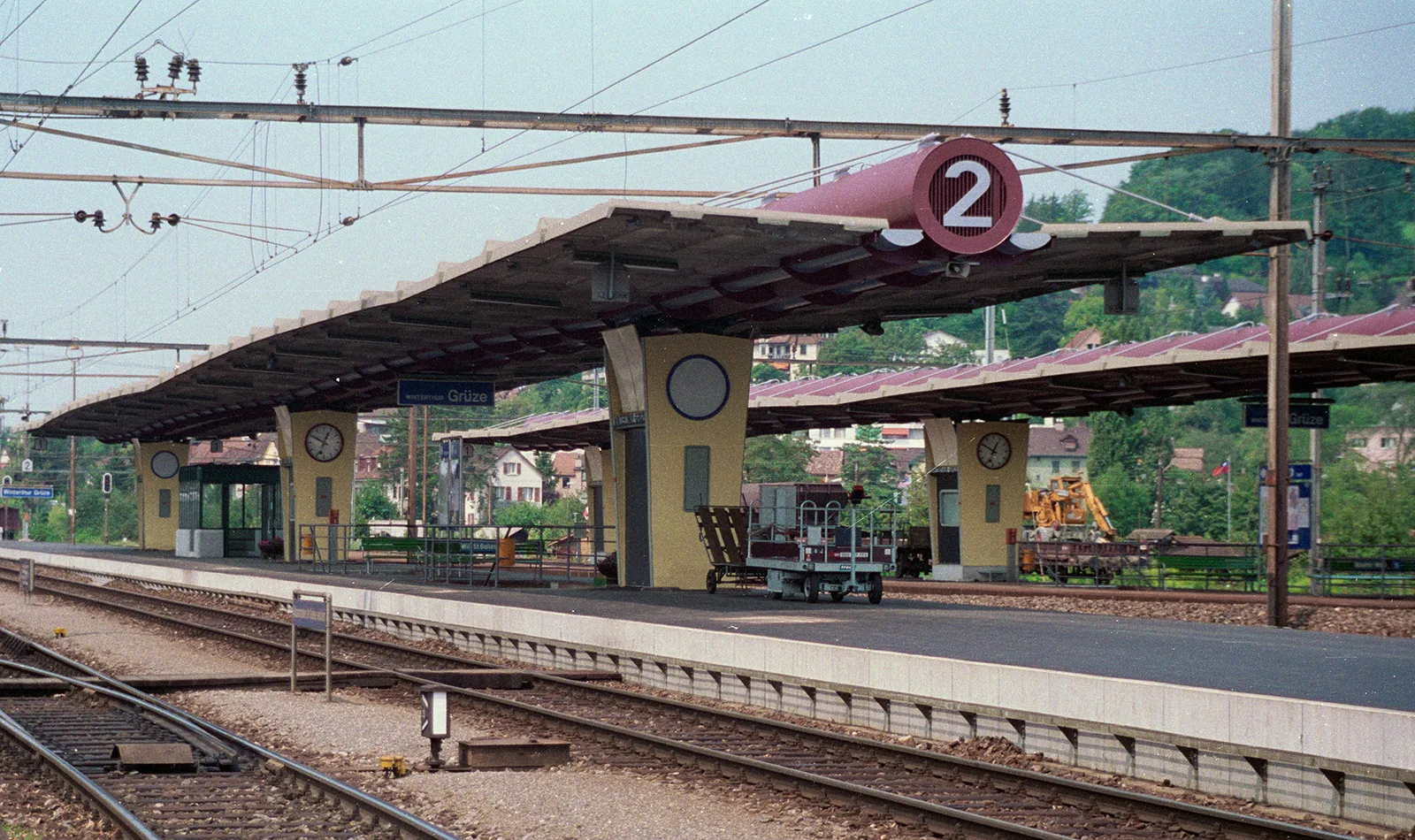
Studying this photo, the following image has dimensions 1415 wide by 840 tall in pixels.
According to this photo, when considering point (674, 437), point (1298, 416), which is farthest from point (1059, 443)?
point (674, 437)

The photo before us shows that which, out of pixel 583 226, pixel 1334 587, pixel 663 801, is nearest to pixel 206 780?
pixel 663 801

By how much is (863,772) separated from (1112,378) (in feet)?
72.8

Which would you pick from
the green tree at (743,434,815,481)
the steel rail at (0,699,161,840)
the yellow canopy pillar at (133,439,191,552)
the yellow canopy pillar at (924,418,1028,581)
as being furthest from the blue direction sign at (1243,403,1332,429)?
the green tree at (743,434,815,481)

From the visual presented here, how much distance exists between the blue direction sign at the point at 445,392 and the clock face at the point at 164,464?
118 feet

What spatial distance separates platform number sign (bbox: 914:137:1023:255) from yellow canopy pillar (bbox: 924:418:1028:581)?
71.4ft

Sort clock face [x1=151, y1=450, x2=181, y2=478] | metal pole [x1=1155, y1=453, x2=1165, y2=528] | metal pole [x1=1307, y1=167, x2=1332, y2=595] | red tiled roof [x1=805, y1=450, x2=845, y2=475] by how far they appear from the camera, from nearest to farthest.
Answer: metal pole [x1=1307, y1=167, x2=1332, y2=595], clock face [x1=151, y1=450, x2=181, y2=478], metal pole [x1=1155, y1=453, x2=1165, y2=528], red tiled roof [x1=805, y1=450, x2=845, y2=475]

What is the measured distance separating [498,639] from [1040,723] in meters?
11.7

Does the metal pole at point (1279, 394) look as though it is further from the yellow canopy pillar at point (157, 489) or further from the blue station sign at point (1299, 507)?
the yellow canopy pillar at point (157, 489)

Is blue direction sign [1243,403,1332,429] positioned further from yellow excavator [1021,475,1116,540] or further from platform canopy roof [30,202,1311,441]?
yellow excavator [1021,475,1116,540]

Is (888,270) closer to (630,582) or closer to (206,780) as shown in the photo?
(630,582)

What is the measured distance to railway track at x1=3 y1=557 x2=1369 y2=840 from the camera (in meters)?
9.62

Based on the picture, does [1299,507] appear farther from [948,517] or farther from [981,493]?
[948,517]

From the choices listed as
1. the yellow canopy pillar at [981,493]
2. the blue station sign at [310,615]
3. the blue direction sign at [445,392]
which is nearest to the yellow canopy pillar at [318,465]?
Result: the blue direction sign at [445,392]

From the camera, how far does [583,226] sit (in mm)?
18891
